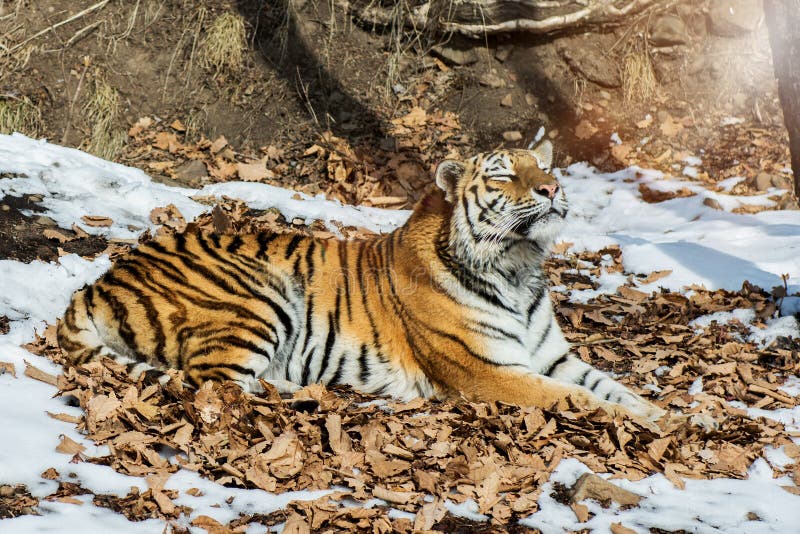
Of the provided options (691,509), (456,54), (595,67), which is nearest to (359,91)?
(456,54)

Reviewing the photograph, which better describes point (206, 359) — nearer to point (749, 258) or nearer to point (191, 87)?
point (749, 258)

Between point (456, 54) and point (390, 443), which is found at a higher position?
point (456, 54)

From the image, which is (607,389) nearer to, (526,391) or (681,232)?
(526,391)

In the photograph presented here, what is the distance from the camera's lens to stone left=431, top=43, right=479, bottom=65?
905cm

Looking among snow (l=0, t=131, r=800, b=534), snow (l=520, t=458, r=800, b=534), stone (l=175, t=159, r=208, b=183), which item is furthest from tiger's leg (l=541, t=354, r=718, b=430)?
stone (l=175, t=159, r=208, b=183)

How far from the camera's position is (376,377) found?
4.47m

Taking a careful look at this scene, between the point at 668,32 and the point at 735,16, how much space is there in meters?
0.75

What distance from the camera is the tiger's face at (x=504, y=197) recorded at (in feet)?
14.0

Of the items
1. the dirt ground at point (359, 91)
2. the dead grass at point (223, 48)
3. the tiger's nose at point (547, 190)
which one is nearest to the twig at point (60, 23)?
the dirt ground at point (359, 91)

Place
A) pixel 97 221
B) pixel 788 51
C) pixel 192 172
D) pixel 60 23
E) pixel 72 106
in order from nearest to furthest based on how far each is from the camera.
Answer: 1. pixel 788 51
2. pixel 97 221
3. pixel 192 172
4. pixel 72 106
5. pixel 60 23

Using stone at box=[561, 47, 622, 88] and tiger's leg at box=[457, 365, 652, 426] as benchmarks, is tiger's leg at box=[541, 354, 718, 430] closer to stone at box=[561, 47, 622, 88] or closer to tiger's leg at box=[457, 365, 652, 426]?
tiger's leg at box=[457, 365, 652, 426]

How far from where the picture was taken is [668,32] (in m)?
9.00

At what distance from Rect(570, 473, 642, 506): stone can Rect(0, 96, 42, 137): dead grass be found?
688cm

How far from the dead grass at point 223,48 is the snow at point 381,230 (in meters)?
2.27
